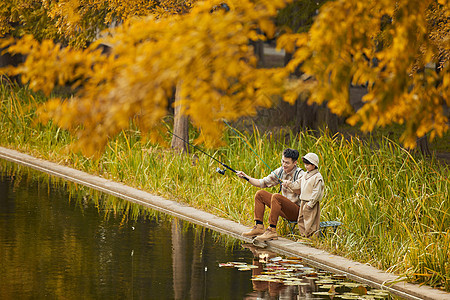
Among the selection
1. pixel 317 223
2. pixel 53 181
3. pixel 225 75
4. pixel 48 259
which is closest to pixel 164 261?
pixel 48 259

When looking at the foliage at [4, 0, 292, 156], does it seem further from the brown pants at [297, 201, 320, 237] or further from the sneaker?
the sneaker

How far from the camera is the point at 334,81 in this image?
6211 mm

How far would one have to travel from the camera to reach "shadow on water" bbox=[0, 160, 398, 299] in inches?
381

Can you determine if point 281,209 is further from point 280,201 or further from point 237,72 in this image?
point 237,72

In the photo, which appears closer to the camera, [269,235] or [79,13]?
[269,235]

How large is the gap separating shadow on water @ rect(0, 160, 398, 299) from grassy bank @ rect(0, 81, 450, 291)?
102cm

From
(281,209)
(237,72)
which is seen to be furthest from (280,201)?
(237,72)

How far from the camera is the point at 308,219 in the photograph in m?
12.1

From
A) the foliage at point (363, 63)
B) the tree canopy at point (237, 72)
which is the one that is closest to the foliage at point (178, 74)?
the tree canopy at point (237, 72)

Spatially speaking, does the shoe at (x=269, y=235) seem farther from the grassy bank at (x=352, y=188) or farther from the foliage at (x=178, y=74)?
the foliage at (x=178, y=74)

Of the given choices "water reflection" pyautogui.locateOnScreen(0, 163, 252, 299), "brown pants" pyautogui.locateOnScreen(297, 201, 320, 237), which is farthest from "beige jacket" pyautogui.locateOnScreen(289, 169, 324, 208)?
"water reflection" pyautogui.locateOnScreen(0, 163, 252, 299)

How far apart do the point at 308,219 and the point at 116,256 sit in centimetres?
257

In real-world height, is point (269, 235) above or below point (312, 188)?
below

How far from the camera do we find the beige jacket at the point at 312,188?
1184 cm
